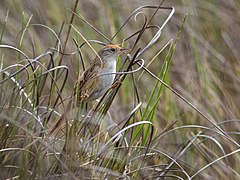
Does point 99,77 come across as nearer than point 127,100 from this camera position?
Yes

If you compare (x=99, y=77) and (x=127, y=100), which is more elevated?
(x=99, y=77)

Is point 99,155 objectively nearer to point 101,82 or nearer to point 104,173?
point 104,173

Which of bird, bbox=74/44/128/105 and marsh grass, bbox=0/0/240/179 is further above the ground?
bird, bbox=74/44/128/105

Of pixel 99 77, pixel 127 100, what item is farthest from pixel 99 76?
pixel 127 100

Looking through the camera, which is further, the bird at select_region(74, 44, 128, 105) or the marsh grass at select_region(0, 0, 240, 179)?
the bird at select_region(74, 44, 128, 105)

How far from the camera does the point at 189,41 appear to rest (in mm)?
4516

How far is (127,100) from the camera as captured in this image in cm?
438

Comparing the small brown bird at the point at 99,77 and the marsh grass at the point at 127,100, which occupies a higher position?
the small brown bird at the point at 99,77

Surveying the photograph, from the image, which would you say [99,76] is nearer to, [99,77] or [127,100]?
[99,77]

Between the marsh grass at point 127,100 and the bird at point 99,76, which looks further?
the bird at point 99,76

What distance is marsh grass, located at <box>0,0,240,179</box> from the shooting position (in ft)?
8.47

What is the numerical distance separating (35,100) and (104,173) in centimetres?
48

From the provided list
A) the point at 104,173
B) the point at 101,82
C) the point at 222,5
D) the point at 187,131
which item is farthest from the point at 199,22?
the point at 104,173

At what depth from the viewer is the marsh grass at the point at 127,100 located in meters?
2.58
